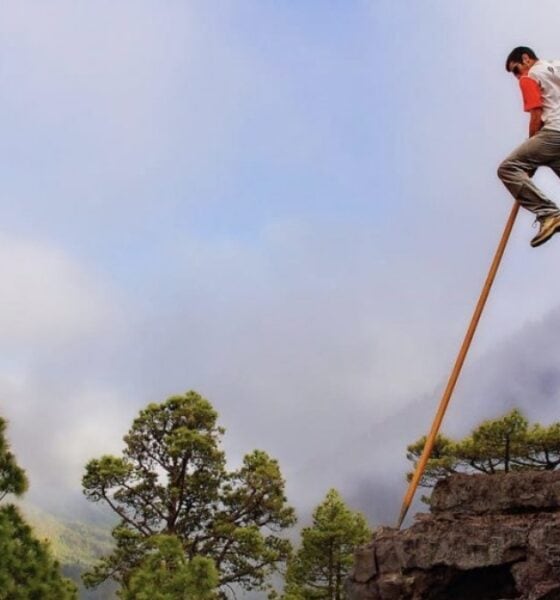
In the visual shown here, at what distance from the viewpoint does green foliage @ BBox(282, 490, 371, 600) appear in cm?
A: 2766

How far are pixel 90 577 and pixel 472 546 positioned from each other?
21.1 metres

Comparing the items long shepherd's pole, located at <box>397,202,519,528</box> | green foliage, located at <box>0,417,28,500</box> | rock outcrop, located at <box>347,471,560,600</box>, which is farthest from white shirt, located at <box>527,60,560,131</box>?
green foliage, located at <box>0,417,28,500</box>

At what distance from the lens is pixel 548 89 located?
313 inches

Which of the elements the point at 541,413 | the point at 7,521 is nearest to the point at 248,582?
the point at 7,521

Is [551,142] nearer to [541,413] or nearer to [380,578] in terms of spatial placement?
[380,578]

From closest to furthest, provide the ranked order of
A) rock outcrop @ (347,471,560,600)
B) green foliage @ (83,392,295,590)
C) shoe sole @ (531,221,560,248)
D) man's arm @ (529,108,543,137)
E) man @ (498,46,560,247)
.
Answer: rock outcrop @ (347,471,560,600)
shoe sole @ (531,221,560,248)
man @ (498,46,560,247)
man's arm @ (529,108,543,137)
green foliage @ (83,392,295,590)

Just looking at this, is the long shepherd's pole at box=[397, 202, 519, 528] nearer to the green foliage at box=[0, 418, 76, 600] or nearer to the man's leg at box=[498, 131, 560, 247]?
the man's leg at box=[498, 131, 560, 247]

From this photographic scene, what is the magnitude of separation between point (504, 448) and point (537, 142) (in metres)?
20.8

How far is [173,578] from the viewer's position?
1599cm

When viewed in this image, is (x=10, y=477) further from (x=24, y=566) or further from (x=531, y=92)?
(x=531, y=92)

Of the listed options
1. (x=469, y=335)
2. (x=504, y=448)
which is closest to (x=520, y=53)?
(x=469, y=335)

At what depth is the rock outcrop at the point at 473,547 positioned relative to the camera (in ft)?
23.4

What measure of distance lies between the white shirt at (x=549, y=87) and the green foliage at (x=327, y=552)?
22.6m

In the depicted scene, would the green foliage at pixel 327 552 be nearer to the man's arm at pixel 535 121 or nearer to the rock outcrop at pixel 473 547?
the rock outcrop at pixel 473 547
